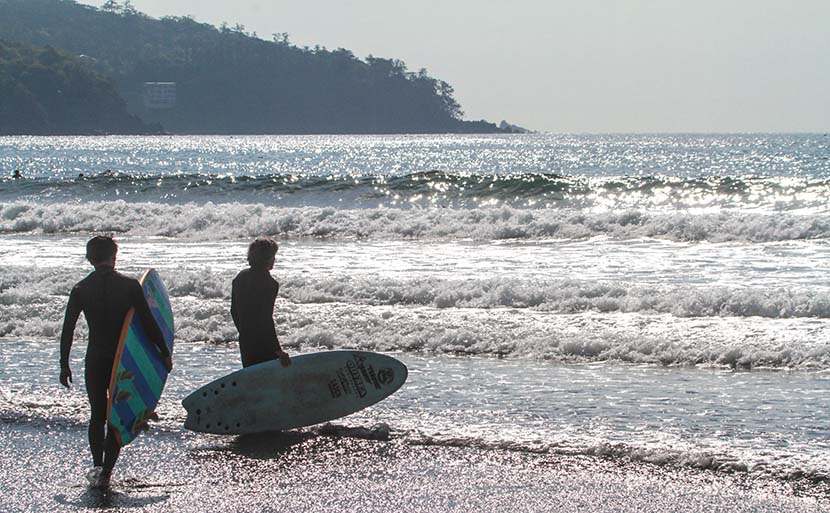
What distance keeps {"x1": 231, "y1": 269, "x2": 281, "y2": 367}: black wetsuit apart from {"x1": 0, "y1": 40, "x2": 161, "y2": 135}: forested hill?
160m

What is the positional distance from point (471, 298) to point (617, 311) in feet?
5.93

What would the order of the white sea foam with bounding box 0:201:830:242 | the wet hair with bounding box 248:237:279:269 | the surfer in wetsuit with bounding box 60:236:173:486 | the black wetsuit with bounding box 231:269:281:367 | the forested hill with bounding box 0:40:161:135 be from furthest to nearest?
the forested hill with bounding box 0:40:161:135 → the white sea foam with bounding box 0:201:830:242 → the black wetsuit with bounding box 231:269:281:367 → the wet hair with bounding box 248:237:279:269 → the surfer in wetsuit with bounding box 60:236:173:486

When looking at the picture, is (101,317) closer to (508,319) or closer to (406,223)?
(508,319)

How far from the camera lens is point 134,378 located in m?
6.21

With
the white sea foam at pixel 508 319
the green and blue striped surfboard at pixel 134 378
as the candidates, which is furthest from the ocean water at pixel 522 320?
the green and blue striped surfboard at pixel 134 378

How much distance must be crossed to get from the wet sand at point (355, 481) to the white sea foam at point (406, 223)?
1611cm

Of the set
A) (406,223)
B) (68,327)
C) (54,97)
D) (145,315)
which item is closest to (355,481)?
(145,315)

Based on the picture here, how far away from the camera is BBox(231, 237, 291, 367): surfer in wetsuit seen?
22.9ft

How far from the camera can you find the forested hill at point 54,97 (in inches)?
6206

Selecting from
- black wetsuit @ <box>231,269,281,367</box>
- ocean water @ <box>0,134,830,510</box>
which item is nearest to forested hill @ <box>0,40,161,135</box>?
ocean water @ <box>0,134,830,510</box>

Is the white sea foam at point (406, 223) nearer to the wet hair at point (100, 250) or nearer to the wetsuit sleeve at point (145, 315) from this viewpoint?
the wetsuit sleeve at point (145, 315)

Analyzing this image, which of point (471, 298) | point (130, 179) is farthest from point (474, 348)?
point (130, 179)

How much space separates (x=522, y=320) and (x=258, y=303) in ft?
16.3

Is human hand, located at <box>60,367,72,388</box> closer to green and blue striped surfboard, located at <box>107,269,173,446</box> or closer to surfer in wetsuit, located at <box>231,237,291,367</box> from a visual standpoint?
green and blue striped surfboard, located at <box>107,269,173,446</box>
